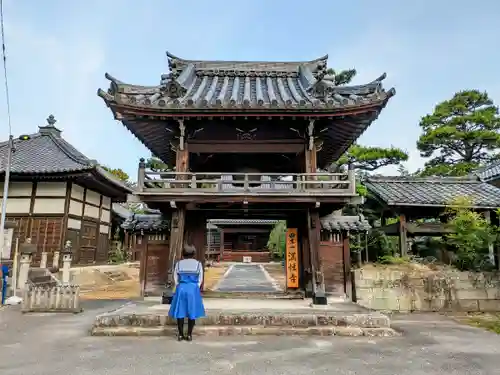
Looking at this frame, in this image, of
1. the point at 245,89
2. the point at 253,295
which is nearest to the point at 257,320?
the point at 253,295

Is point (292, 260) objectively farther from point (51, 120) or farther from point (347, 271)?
point (51, 120)

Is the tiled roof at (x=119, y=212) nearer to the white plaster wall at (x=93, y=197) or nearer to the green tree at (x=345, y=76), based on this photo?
the white plaster wall at (x=93, y=197)

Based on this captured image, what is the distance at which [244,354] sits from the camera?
614cm

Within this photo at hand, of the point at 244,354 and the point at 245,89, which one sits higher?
the point at 245,89

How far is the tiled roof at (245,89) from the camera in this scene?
9898 mm

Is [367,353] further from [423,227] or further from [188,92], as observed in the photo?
[188,92]

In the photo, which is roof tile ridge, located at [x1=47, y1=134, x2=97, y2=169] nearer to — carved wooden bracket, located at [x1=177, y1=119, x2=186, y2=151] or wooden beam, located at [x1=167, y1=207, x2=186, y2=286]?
carved wooden bracket, located at [x1=177, y1=119, x2=186, y2=151]

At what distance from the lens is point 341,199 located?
9.84m

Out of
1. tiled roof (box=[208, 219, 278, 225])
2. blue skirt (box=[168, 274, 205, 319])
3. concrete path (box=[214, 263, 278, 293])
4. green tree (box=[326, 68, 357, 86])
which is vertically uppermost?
green tree (box=[326, 68, 357, 86])

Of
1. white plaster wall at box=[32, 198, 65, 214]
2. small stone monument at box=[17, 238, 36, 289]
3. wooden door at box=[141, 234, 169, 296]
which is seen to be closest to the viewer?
wooden door at box=[141, 234, 169, 296]

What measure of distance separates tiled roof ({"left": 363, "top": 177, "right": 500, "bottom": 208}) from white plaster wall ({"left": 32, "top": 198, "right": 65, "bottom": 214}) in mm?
15364

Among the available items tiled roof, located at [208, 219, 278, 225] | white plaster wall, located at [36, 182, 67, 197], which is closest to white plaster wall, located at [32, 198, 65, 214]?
white plaster wall, located at [36, 182, 67, 197]

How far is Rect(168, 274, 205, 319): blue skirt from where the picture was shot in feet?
22.2

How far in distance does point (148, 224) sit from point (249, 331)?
5.90 m
